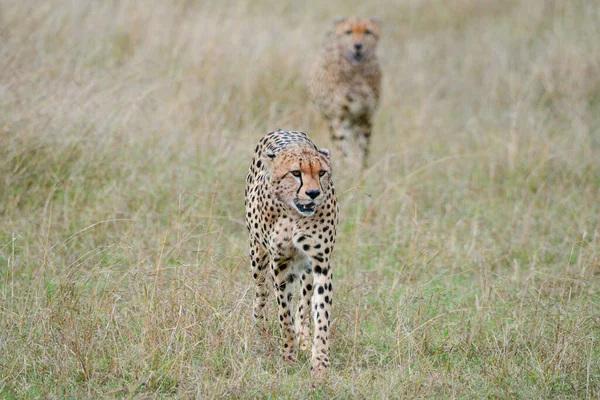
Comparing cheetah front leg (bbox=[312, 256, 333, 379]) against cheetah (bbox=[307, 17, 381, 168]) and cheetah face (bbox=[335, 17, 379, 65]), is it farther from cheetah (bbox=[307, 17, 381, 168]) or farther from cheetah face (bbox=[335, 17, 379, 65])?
cheetah face (bbox=[335, 17, 379, 65])

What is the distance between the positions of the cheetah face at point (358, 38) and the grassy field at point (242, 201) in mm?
618

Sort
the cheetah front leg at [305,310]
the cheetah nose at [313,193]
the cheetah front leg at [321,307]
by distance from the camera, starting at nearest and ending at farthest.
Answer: the cheetah nose at [313,193], the cheetah front leg at [321,307], the cheetah front leg at [305,310]

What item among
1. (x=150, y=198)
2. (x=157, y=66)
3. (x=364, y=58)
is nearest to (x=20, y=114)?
(x=150, y=198)

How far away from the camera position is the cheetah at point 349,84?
24.3 ft

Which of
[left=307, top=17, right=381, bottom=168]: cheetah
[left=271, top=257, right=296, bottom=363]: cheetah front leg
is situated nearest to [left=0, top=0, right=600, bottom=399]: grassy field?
[left=271, top=257, right=296, bottom=363]: cheetah front leg

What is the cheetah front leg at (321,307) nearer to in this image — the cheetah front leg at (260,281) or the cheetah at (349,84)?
the cheetah front leg at (260,281)

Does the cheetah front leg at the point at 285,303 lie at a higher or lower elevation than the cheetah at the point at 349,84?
lower

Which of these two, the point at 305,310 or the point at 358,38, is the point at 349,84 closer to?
the point at 358,38

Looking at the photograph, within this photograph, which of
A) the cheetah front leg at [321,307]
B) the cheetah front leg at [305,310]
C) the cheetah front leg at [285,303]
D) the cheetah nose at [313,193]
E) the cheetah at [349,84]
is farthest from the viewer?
the cheetah at [349,84]

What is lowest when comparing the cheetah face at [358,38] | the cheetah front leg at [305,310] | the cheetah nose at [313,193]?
the cheetah front leg at [305,310]

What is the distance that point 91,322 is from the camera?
13.0ft

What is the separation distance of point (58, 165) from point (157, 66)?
2.24 metres

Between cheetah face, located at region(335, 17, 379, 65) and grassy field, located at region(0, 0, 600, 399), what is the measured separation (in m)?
0.62

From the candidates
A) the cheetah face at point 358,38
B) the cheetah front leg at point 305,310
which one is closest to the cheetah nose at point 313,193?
the cheetah front leg at point 305,310
